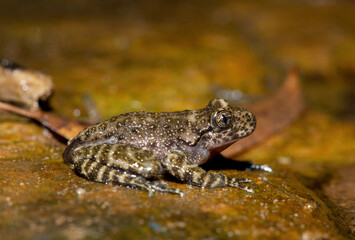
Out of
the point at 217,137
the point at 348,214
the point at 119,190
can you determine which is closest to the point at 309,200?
the point at 348,214

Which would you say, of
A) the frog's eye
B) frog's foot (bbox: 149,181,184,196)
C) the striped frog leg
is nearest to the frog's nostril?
the frog's eye

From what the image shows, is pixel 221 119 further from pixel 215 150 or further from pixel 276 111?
pixel 276 111

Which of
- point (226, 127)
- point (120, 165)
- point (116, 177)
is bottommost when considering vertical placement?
point (116, 177)

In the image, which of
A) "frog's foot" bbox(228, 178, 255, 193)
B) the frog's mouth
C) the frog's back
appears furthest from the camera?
the frog's mouth

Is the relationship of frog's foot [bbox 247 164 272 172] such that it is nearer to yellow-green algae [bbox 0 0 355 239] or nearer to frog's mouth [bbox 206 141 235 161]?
yellow-green algae [bbox 0 0 355 239]

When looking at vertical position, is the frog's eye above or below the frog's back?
above

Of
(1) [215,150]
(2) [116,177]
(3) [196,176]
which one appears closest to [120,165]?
(2) [116,177]

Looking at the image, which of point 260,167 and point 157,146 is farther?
point 260,167

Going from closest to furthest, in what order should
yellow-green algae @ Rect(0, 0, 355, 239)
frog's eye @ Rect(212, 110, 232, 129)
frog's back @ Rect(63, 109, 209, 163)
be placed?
1. yellow-green algae @ Rect(0, 0, 355, 239)
2. frog's back @ Rect(63, 109, 209, 163)
3. frog's eye @ Rect(212, 110, 232, 129)
